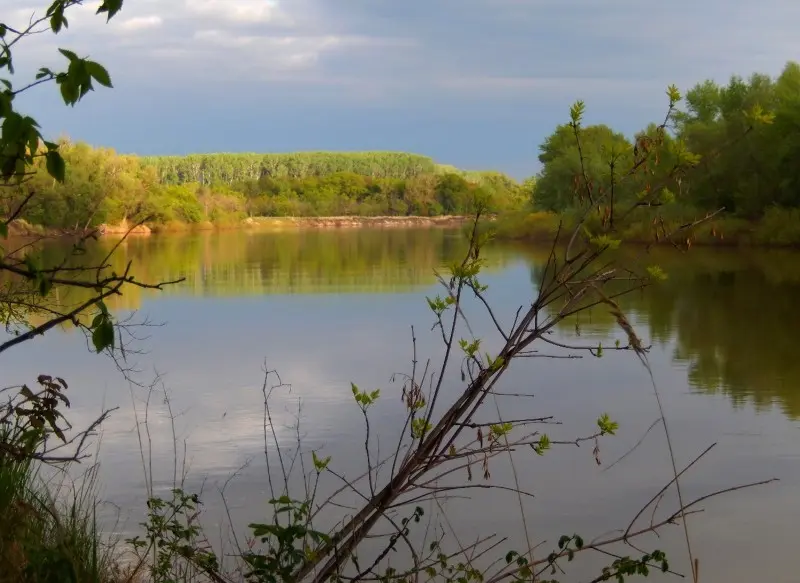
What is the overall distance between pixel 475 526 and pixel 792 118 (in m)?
A: 20.7

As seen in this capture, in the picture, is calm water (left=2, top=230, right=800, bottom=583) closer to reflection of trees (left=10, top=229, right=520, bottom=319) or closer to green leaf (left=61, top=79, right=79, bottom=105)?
reflection of trees (left=10, top=229, right=520, bottom=319)

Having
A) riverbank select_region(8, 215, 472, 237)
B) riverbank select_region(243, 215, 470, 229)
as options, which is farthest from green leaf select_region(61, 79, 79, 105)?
riverbank select_region(243, 215, 470, 229)

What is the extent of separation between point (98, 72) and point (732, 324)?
10529 mm

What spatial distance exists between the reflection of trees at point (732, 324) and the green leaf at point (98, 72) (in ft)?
12.6

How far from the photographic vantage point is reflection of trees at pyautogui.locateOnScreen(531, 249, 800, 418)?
299 inches

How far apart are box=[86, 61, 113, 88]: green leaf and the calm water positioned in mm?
1907

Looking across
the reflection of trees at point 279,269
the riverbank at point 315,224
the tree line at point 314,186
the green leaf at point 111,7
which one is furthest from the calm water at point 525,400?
the tree line at point 314,186

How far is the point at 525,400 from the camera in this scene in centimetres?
696

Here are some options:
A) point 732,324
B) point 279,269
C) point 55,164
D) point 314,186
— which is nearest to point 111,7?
point 55,164

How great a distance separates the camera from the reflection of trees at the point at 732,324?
7.61m

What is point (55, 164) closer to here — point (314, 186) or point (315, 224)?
point (315, 224)

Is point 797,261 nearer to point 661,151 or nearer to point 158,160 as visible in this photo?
point 661,151

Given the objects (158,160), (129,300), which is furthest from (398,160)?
(129,300)

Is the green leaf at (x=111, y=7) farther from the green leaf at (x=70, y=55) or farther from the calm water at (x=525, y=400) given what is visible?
the calm water at (x=525, y=400)
